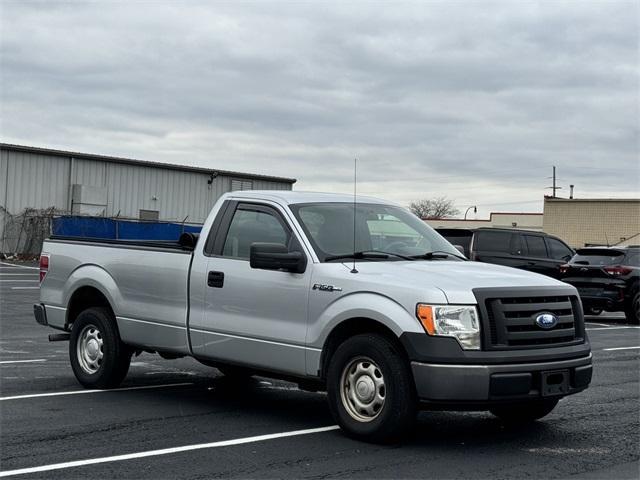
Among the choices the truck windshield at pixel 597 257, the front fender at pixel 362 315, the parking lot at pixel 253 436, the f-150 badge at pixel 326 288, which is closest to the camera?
the parking lot at pixel 253 436

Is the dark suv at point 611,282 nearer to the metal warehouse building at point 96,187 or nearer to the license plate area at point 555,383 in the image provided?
the license plate area at point 555,383

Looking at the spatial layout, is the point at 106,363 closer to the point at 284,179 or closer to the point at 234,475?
the point at 234,475

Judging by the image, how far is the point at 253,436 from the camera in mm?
7293

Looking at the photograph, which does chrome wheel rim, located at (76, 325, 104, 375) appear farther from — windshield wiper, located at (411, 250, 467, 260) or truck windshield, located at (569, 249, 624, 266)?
truck windshield, located at (569, 249, 624, 266)

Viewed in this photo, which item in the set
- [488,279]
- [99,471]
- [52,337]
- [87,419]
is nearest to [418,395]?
[488,279]

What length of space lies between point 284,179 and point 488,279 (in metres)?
52.3

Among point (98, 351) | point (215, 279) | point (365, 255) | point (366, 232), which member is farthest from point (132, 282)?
point (365, 255)

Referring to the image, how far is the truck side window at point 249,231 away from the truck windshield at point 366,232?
0.24m

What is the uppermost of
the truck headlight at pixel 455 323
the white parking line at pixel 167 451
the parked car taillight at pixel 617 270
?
the parked car taillight at pixel 617 270

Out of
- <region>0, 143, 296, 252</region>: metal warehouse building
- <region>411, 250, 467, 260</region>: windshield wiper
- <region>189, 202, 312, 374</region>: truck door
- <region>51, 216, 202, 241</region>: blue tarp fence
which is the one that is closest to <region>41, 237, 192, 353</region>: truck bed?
<region>189, 202, 312, 374</region>: truck door

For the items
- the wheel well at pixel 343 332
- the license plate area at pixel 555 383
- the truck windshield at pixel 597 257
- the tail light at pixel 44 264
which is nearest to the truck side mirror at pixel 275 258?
the wheel well at pixel 343 332

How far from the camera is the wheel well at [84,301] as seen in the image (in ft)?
31.9

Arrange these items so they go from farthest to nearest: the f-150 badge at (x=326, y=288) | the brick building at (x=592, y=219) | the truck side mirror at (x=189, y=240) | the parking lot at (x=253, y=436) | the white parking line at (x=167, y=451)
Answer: the brick building at (x=592, y=219), the truck side mirror at (x=189, y=240), the f-150 badge at (x=326, y=288), the parking lot at (x=253, y=436), the white parking line at (x=167, y=451)

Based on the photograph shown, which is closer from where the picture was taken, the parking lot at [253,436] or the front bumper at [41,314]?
the parking lot at [253,436]
